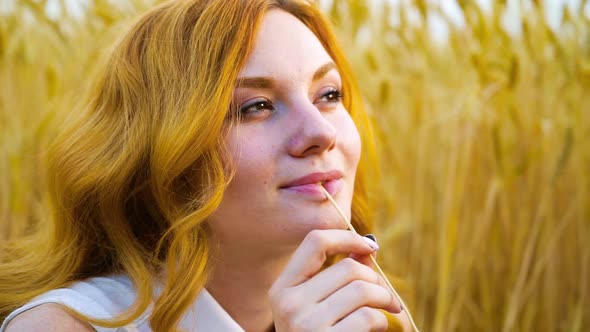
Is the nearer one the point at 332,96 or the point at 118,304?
the point at 118,304

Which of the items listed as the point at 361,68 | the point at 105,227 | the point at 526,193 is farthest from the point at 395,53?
the point at 105,227

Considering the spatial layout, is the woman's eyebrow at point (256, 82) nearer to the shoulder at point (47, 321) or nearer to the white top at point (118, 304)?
the white top at point (118, 304)

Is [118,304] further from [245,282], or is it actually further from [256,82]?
[256,82]

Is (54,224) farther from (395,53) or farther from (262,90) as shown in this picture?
(395,53)

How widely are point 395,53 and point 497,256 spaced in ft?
2.56

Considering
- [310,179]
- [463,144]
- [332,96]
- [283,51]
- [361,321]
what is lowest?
[361,321]

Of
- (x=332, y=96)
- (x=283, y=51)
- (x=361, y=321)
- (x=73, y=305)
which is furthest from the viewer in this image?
(x=332, y=96)

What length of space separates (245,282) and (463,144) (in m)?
0.95

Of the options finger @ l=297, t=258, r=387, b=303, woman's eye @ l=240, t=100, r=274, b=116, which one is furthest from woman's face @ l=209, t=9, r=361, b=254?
finger @ l=297, t=258, r=387, b=303

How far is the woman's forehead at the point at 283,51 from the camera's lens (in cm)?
131

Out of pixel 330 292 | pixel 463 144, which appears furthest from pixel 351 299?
pixel 463 144

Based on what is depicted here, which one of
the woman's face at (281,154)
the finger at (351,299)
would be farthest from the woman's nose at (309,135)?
the finger at (351,299)

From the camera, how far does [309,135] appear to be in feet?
4.03

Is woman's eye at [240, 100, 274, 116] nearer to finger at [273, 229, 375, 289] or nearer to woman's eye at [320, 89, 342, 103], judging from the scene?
woman's eye at [320, 89, 342, 103]
